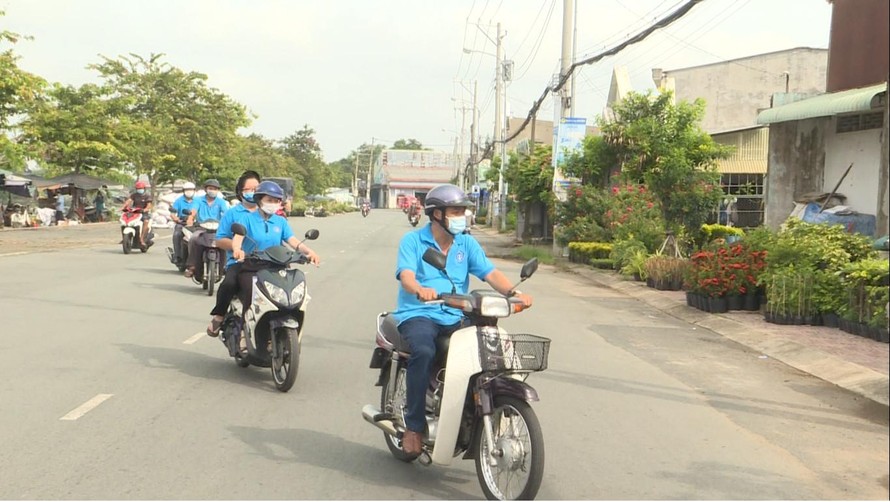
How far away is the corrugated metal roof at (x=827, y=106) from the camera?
13.6 metres

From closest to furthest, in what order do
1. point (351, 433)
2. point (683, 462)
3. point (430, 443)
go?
point (430, 443)
point (683, 462)
point (351, 433)

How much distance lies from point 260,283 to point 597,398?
3.01 metres

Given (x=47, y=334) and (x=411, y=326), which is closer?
(x=411, y=326)

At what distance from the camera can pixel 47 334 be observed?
9.91m

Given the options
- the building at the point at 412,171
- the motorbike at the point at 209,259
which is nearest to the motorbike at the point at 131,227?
the motorbike at the point at 209,259

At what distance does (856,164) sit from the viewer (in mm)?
15922

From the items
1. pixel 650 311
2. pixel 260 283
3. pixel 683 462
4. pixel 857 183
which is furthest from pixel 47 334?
pixel 857 183

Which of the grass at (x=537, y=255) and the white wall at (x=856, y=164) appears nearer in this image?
the white wall at (x=856, y=164)

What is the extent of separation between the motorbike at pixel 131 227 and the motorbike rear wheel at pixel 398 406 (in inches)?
675

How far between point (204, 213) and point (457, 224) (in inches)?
408

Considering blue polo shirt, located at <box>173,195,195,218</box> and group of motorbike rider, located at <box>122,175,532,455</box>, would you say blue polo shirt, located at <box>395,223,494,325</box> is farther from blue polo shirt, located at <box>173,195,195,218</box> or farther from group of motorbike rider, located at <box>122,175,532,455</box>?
blue polo shirt, located at <box>173,195,195,218</box>

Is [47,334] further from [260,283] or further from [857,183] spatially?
[857,183]

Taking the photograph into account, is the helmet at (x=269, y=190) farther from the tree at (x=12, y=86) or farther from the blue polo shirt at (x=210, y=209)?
the tree at (x=12, y=86)

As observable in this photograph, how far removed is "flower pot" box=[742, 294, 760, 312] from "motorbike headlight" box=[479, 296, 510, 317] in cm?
960
